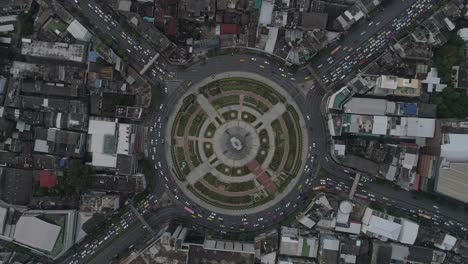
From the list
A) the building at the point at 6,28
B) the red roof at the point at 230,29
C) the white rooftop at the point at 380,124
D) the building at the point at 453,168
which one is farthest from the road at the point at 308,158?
the building at the point at 6,28

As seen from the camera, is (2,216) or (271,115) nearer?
(2,216)

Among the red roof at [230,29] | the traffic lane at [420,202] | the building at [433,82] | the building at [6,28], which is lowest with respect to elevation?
the traffic lane at [420,202]

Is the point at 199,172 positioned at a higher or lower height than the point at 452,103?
lower

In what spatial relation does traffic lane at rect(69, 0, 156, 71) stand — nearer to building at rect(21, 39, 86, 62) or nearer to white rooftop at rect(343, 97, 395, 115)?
building at rect(21, 39, 86, 62)

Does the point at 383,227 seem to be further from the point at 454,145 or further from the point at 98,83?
the point at 98,83

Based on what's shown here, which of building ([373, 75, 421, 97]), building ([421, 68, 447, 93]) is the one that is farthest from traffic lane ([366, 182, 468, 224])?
building ([421, 68, 447, 93])

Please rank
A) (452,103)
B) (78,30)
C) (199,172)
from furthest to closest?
(199,172) → (78,30) → (452,103)

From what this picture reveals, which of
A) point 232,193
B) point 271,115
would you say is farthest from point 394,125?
point 232,193

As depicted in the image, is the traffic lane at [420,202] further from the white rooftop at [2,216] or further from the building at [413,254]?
the white rooftop at [2,216]
